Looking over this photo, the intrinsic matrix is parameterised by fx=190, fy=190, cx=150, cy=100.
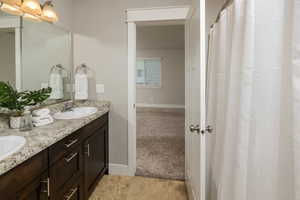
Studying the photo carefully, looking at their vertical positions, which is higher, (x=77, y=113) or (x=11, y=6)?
(x=11, y=6)

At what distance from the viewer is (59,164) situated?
1443 millimetres

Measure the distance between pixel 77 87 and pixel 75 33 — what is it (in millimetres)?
772

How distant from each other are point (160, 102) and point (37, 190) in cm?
633

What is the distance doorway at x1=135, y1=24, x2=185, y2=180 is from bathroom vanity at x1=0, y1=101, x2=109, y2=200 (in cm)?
87

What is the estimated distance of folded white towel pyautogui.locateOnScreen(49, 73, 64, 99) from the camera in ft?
7.39

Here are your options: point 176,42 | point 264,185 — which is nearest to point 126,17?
point 264,185

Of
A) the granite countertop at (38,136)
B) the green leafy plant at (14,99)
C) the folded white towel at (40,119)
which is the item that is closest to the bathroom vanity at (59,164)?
the granite countertop at (38,136)

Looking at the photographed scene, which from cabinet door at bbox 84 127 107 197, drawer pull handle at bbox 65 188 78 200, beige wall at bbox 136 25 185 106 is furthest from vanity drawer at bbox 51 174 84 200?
beige wall at bbox 136 25 185 106

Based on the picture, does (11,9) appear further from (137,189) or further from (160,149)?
(160,149)

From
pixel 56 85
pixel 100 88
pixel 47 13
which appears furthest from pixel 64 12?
pixel 100 88

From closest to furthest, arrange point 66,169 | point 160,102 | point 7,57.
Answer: point 66,169 → point 7,57 → point 160,102

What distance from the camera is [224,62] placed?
1.46 meters

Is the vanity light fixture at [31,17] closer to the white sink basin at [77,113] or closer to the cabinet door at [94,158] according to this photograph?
the white sink basin at [77,113]

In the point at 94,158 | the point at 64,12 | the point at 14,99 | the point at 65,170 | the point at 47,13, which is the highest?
the point at 64,12
